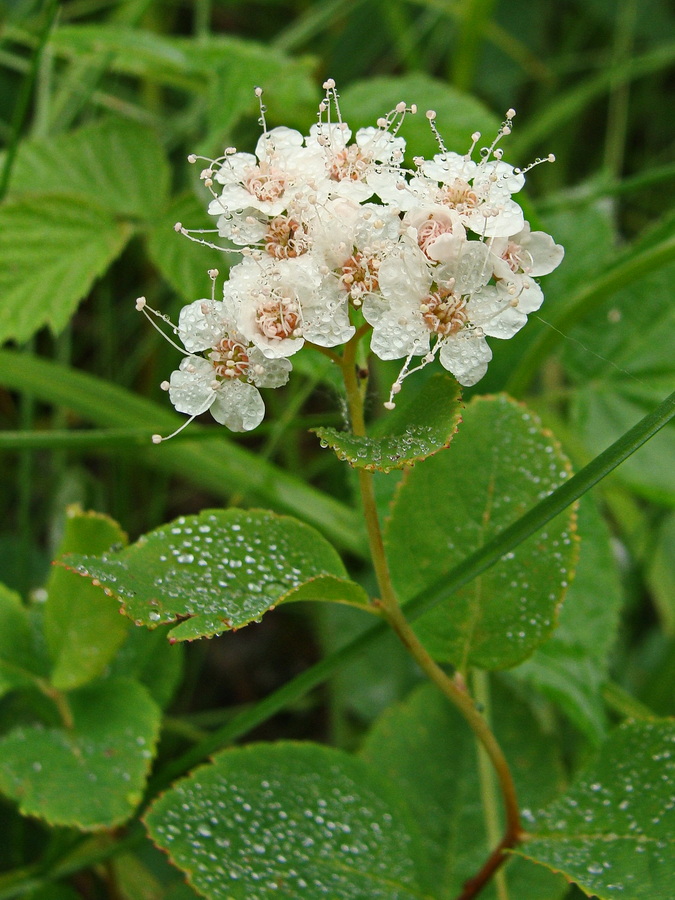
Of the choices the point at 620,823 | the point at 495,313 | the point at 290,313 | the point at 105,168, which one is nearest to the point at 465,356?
the point at 495,313

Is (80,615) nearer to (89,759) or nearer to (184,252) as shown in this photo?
(89,759)

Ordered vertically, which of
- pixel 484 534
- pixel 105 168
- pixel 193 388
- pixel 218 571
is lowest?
pixel 218 571

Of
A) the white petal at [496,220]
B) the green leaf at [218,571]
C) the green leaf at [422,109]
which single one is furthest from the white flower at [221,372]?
the green leaf at [422,109]

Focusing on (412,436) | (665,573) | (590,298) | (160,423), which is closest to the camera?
(412,436)

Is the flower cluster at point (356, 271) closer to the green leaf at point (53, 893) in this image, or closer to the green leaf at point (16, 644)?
the green leaf at point (16, 644)

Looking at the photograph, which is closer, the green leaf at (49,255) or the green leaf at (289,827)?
the green leaf at (289,827)

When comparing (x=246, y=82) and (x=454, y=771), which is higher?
(x=246, y=82)

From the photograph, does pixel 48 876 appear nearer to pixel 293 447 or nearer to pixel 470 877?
pixel 470 877
